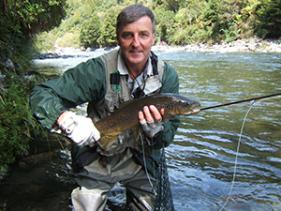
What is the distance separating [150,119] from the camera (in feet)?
9.00

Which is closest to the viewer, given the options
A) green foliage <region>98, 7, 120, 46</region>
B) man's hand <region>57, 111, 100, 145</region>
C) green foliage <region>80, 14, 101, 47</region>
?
man's hand <region>57, 111, 100, 145</region>

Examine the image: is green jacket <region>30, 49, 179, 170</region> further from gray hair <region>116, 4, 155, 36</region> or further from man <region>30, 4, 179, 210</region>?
gray hair <region>116, 4, 155, 36</region>

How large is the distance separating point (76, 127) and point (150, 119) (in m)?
0.49

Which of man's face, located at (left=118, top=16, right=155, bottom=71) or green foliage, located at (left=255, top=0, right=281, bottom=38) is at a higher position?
man's face, located at (left=118, top=16, right=155, bottom=71)

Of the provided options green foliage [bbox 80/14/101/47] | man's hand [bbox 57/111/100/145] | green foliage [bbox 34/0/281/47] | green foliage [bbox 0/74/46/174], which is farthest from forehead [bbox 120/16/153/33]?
green foliage [bbox 80/14/101/47]

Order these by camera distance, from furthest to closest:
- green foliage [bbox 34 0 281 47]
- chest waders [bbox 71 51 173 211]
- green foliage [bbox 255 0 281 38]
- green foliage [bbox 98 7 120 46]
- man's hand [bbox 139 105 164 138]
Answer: green foliage [bbox 98 7 120 46]
green foliage [bbox 34 0 281 47]
green foliage [bbox 255 0 281 38]
chest waders [bbox 71 51 173 211]
man's hand [bbox 139 105 164 138]

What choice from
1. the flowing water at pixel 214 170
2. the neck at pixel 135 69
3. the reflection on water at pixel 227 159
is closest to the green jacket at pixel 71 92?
the neck at pixel 135 69

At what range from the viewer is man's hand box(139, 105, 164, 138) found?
2.71 m

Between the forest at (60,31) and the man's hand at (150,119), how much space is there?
6.08 ft

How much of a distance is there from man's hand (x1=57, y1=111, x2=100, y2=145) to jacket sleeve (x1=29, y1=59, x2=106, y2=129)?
12 cm

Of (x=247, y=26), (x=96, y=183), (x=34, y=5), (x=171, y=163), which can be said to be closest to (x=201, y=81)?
(x=34, y=5)

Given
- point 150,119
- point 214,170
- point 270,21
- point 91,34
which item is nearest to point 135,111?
point 150,119

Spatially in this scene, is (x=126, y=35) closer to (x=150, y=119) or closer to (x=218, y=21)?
(x=150, y=119)

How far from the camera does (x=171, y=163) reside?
616cm
